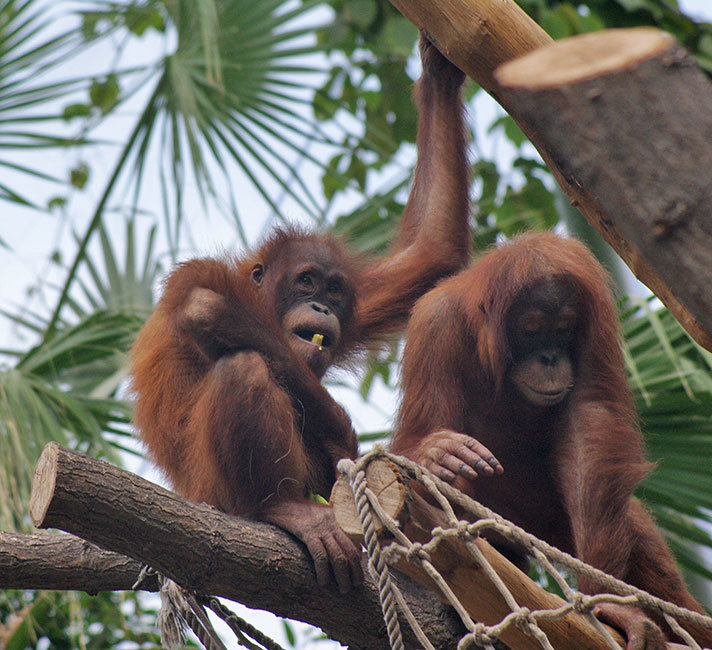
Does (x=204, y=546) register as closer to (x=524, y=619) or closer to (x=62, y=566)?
(x=62, y=566)

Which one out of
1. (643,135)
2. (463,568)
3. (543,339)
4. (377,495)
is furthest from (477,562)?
(643,135)

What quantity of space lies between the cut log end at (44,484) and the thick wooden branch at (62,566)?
0.35 meters

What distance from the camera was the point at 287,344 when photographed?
3.09 metres

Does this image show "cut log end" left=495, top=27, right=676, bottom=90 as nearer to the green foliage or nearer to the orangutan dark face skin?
the orangutan dark face skin

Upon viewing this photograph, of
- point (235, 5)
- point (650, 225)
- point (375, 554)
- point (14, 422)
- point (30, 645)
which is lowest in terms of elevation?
point (375, 554)

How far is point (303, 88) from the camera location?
5242 millimetres

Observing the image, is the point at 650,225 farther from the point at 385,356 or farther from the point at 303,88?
the point at 303,88

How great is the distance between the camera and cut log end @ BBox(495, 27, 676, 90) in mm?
1505

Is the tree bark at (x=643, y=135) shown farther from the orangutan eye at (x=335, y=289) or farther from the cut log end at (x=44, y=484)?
the orangutan eye at (x=335, y=289)

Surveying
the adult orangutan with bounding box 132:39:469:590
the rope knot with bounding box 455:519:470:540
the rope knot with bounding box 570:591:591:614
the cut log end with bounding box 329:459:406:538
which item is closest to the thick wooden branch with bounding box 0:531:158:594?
the adult orangutan with bounding box 132:39:469:590

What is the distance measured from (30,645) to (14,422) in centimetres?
134

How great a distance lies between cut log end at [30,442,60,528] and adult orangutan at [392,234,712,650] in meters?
0.99

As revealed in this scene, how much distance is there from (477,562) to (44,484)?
1.03 metres

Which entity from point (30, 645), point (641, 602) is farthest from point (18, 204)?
point (641, 602)
